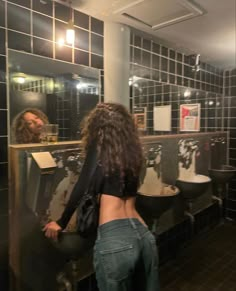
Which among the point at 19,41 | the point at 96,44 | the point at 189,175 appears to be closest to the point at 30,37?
the point at 19,41

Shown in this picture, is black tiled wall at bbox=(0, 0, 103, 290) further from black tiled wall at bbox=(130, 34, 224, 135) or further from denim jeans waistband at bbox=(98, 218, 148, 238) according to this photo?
denim jeans waistband at bbox=(98, 218, 148, 238)

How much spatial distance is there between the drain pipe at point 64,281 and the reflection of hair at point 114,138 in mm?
996

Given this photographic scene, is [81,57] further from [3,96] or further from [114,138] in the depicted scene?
[114,138]

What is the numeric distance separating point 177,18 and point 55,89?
113cm

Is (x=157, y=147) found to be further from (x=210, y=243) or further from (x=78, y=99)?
(x=210, y=243)

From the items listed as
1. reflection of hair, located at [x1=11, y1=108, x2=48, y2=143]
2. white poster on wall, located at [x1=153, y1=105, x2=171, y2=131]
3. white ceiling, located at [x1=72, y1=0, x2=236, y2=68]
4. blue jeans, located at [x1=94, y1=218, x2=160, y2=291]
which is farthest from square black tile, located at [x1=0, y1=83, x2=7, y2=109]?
white poster on wall, located at [x1=153, y1=105, x2=171, y2=131]

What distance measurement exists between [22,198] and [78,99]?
0.88 meters

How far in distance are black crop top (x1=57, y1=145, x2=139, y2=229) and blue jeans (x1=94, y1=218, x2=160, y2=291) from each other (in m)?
0.15

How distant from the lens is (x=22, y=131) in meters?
1.75

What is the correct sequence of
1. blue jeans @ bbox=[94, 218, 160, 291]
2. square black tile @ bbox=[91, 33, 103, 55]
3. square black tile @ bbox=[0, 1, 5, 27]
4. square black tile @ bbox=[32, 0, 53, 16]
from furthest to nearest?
square black tile @ bbox=[91, 33, 103, 55], square black tile @ bbox=[32, 0, 53, 16], square black tile @ bbox=[0, 1, 5, 27], blue jeans @ bbox=[94, 218, 160, 291]

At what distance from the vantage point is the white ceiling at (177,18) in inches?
73.1

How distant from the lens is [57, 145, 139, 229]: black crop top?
1.32 meters

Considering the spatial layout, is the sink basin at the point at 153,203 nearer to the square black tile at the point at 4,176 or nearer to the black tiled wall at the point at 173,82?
the black tiled wall at the point at 173,82

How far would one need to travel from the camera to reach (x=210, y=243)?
3.26 metres
